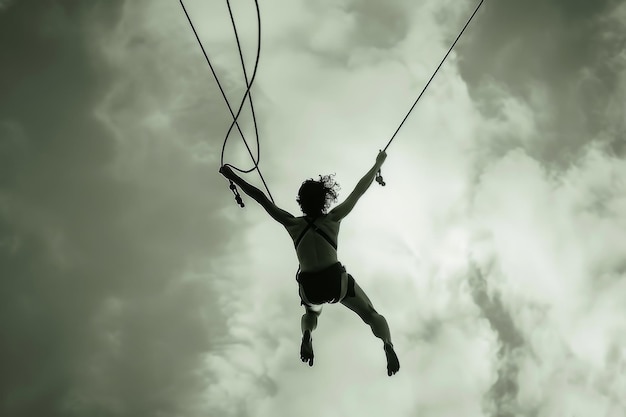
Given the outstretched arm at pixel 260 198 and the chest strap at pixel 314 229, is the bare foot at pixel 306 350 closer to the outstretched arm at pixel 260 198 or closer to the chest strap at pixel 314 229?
the chest strap at pixel 314 229

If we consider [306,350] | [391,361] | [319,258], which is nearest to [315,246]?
[319,258]

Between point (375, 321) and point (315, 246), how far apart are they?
1331 mm

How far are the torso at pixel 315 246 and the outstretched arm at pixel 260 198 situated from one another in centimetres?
17

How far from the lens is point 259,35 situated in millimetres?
6535

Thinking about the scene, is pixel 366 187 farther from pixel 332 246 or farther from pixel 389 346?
pixel 389 346

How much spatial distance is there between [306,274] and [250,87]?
9.97ft

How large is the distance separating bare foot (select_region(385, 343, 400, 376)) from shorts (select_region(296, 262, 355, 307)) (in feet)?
2.93

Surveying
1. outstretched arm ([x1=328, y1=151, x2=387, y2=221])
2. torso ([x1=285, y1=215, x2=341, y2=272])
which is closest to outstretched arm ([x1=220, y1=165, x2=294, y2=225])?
torso ([x1=285, y1=215, x2=341, y2=272])

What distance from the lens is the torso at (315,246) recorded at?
20.3ft

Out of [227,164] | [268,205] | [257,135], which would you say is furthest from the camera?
[257,135]

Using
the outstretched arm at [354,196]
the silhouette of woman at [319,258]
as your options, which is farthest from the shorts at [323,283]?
the outstretched arm at [354,196]

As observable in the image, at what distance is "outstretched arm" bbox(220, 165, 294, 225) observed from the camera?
638 cm

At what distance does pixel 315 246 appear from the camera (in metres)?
6.20

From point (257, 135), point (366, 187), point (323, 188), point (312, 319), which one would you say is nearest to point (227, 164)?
point (257, 135)
